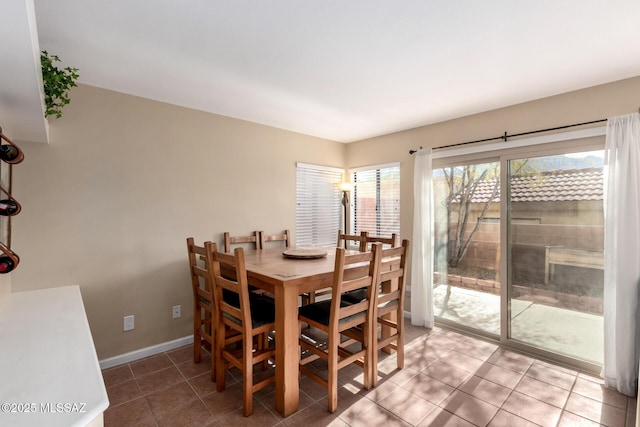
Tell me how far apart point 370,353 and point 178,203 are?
7.38 feet

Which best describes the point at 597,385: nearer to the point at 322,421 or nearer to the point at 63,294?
the point at 322,421

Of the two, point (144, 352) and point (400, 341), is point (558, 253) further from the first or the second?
point (144, 352)

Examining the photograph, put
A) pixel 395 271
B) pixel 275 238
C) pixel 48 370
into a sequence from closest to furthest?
pixel 48 370, pixel 395 271, pixel 275 238

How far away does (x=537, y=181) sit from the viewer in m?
2.89

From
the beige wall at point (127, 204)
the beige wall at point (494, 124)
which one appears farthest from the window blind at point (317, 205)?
the beige wall at point (127, 204)

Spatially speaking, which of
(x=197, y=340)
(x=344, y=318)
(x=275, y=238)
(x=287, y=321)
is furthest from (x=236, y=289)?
(x=275, y=238)

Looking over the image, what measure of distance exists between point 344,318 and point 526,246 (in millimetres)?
2070

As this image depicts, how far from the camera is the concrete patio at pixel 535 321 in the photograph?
2637mm

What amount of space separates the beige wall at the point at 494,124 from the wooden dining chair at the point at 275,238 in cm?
149

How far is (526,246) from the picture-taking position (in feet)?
9.73

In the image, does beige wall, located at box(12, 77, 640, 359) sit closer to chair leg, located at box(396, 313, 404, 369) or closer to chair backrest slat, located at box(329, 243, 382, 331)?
chair backrest slat, located at box(329, 243, 382, 331)

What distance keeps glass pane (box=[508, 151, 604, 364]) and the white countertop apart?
3406mm

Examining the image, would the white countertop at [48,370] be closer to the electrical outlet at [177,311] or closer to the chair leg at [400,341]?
the electrical outlet at [177,311]

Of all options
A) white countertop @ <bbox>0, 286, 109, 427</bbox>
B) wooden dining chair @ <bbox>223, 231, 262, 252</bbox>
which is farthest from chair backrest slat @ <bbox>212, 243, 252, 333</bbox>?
wooden dining chair @ <bbox>223, 231, 262, 252</bbox>
